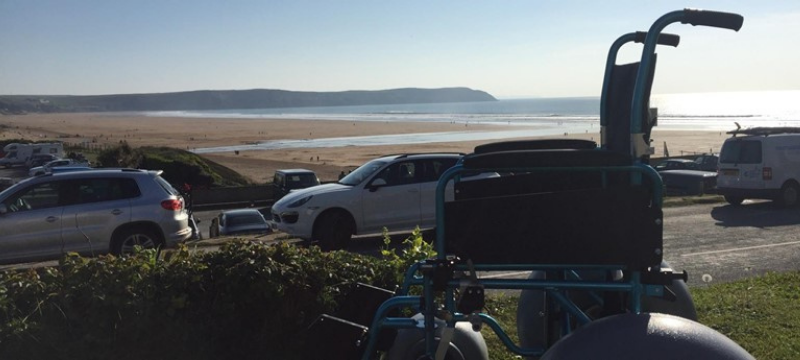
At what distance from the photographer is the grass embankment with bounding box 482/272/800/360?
601cm

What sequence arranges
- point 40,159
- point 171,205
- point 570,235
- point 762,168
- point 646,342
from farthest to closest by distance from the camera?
point 40,159 < point 762,168 < point 171,205 < point 570,235 < point 646,342

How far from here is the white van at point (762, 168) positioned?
18.8 metres

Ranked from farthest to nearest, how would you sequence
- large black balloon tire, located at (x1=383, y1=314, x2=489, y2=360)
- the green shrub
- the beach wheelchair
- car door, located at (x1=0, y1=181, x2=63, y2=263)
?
car door, located at (x1=0, y1=181, x2=63, y2=263) < the green shrub < large black balloon tire, located at (x1=383, y1=314, x2=489, y2=360) < the beach wheelchair

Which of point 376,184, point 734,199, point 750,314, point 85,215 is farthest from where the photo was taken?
point 734,199

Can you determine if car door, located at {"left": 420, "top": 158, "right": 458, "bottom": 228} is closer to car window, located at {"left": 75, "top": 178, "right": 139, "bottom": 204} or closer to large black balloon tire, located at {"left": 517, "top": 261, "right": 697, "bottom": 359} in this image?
car window, located at {"left": 75, "top": 178, "right": 139, "bottom": 204}

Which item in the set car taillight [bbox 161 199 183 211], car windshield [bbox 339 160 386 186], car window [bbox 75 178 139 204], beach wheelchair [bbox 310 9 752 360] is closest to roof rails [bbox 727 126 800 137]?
car windshield [bbox 339 160 386 186]

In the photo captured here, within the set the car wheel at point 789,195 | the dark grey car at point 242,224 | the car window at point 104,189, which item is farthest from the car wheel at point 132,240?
the car wheel at point 789,195

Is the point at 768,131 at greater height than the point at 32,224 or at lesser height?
greater

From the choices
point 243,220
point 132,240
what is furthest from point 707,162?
point 132,240

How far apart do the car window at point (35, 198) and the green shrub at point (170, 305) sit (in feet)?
25.3

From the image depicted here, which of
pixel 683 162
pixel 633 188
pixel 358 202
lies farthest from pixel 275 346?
pixel 683 162

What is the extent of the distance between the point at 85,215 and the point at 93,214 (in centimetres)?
13

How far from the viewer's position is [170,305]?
17.5 ft

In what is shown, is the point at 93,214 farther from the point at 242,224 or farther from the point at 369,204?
the point at 242,224
